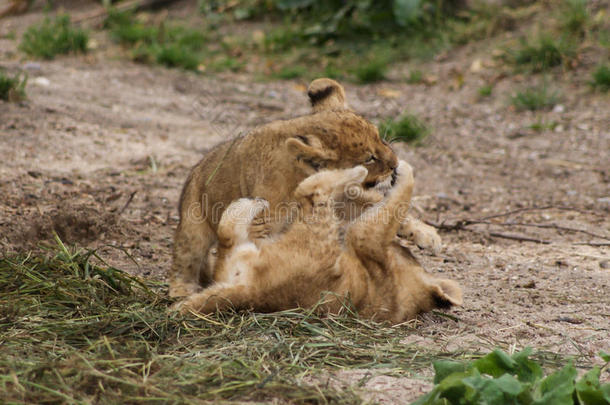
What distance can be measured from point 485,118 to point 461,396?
6586 mm

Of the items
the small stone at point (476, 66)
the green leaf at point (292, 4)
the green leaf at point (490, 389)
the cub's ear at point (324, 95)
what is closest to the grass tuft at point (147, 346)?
the green leaf at point (490, 389)

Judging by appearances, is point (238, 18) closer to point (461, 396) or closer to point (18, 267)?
point (18, 267)

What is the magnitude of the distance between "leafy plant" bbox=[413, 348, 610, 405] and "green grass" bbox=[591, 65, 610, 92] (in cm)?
666

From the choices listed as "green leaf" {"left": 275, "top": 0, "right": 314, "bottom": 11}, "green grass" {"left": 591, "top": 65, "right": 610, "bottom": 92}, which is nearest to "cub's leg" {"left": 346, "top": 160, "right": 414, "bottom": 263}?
"green grass" {"left": 591, "top": 65, "right": 610, "bottom": 92}

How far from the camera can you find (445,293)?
404 centimetres

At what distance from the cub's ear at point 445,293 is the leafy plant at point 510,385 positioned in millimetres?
1113

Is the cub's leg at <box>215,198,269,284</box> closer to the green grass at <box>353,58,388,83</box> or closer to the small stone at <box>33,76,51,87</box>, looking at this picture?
the small stone at <box>33,76,51,87</box>

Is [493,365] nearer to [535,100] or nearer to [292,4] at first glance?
[535,100]

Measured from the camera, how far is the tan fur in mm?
4109

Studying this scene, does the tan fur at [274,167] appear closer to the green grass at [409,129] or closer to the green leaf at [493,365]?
the green leaf at [493,365]

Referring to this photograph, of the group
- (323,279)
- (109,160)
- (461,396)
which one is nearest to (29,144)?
(109,160)

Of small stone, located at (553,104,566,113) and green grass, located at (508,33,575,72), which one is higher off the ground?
green grass, located at (508,33,575,72)

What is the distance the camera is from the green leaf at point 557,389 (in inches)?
98.8

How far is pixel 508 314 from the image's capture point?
411cm
